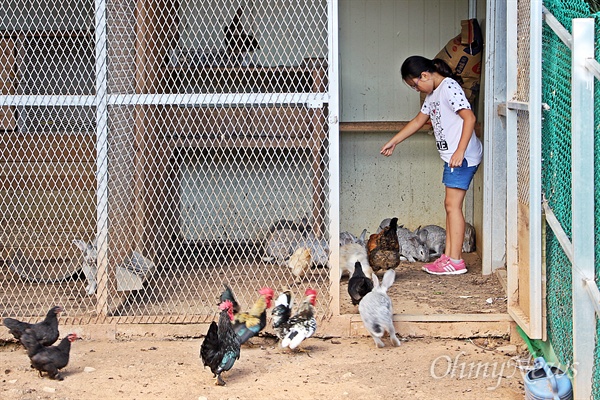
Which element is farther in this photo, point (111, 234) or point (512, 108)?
point (111, 234)

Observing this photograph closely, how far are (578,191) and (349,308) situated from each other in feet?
8.15

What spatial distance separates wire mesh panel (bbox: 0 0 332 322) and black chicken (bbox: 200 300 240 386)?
975 millimetres

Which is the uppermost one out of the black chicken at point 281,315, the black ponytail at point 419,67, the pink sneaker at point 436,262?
the black ponytail at point 419,67

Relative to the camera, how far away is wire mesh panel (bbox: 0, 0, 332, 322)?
576cm

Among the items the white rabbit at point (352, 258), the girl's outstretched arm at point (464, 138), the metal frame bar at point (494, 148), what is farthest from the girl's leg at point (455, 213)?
the white rabbit at point (352, 258)

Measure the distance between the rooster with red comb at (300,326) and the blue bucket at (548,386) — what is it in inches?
59.5

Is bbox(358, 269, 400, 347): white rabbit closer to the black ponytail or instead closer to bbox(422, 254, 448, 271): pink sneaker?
bbox(422, 254, 448, 271): pink sneaker

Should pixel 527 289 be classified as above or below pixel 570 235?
below

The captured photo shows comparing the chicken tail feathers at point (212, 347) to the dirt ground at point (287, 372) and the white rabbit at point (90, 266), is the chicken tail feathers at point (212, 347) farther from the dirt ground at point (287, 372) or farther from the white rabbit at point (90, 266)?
the white rabbit at point (90, 266)

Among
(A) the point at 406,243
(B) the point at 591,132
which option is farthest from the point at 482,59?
(B) the point at 591,132

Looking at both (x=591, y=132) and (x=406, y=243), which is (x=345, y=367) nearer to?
(x=591, y=132)

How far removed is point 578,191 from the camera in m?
3.66

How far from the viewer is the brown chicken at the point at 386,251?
6.69m

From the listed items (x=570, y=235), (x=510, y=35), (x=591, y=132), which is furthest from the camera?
(x=510, y=35)
